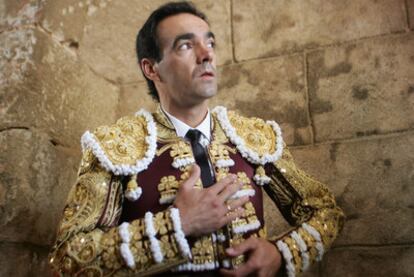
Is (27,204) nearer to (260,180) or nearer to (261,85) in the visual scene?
(260,180)

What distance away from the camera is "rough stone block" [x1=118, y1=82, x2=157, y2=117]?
256cm

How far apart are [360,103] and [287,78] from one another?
0.37 meters

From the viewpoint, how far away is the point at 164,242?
1323mm

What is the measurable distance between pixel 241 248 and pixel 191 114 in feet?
1.78

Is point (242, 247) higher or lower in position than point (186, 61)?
lower

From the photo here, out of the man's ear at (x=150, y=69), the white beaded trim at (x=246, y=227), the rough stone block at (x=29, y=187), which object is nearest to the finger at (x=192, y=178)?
the white beaded trim at (x=246, y=227)

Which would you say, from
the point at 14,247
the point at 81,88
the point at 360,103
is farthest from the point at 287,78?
the point at 14,247

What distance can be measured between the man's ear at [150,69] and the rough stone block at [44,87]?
413 mm

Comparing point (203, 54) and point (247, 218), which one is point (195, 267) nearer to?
point (247, 218)

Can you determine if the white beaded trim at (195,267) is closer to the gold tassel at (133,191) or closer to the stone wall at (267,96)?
the gold tassel at (133,191)

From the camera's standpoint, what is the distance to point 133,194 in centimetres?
146

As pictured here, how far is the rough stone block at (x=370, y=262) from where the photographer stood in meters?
1.89

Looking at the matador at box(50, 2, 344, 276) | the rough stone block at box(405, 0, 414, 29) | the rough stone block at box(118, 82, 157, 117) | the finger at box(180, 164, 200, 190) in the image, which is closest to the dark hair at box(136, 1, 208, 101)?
the matador at box(50, 2, 344, 276)

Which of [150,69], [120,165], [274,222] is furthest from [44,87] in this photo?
[274,222]
